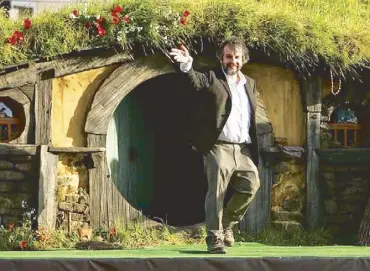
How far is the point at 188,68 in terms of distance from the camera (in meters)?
8.33

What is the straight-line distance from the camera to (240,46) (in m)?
8.55

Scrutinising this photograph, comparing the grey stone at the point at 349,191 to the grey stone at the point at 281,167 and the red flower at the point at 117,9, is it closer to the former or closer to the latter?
the grey stone at the point at 281,167

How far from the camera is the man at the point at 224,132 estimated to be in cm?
848

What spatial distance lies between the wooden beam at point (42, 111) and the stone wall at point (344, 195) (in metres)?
3.03

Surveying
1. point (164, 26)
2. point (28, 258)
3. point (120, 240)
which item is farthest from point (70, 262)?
point (164, 26)

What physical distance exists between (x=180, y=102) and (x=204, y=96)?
500cm

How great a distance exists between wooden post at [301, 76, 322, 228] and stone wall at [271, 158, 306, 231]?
0.08 metres

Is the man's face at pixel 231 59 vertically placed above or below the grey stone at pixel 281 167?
above

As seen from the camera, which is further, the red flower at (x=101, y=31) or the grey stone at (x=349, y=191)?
the grey stone at (x=349, y=191)

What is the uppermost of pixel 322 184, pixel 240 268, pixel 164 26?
pixel 164 26

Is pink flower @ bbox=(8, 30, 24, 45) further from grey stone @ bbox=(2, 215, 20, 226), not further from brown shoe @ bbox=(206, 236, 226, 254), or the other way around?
brown shoe @ bbox=(206, 236, 226, 254)

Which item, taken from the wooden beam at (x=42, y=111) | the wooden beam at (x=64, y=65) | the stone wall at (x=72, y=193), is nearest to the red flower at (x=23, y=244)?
the stone wall at (x=72, y=193)

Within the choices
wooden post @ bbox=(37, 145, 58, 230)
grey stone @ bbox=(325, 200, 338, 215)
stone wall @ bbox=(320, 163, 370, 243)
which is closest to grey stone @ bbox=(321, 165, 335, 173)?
stone wall @ bbox=(320, 163, 370, 243)

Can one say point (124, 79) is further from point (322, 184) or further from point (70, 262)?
point (70, 262)
